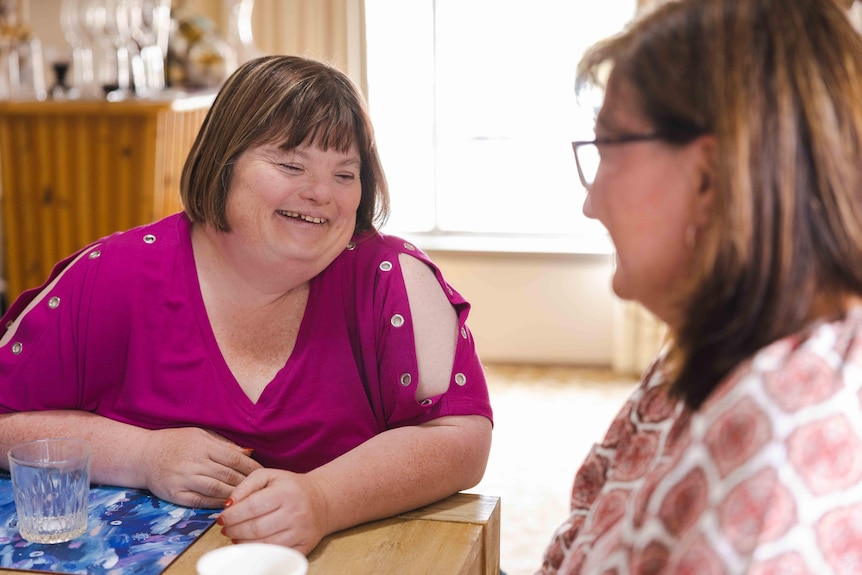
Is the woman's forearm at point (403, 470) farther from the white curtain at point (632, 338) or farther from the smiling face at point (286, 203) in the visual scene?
the white curtain at point (632, 338)

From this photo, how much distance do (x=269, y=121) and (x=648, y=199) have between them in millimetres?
773

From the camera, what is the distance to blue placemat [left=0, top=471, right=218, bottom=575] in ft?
3.60

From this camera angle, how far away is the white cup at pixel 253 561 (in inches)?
36.8

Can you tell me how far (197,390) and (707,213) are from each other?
0.89 metres

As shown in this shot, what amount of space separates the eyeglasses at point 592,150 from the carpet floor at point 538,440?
1.86 m

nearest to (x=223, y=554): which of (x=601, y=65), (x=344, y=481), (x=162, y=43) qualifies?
(x=344, y=481)

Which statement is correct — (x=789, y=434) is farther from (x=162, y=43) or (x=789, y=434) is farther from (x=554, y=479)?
(x=162, y=43)

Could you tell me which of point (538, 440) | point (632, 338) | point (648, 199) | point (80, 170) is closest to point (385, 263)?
point (648, 199)

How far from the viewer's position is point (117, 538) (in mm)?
A: 1165

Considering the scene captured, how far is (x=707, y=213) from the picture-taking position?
789mm

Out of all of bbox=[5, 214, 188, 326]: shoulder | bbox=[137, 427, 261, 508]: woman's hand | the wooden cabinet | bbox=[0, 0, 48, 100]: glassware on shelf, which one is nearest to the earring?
bbox=[137, 427, 261, 508]: woman's hand

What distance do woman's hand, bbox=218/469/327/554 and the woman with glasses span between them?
1.42 feet

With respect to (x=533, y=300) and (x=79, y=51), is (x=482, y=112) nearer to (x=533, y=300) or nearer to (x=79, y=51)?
(x=533, y=300)

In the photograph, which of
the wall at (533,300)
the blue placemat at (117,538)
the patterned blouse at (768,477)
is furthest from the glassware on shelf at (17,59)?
the patterned blouse at (768,477)
